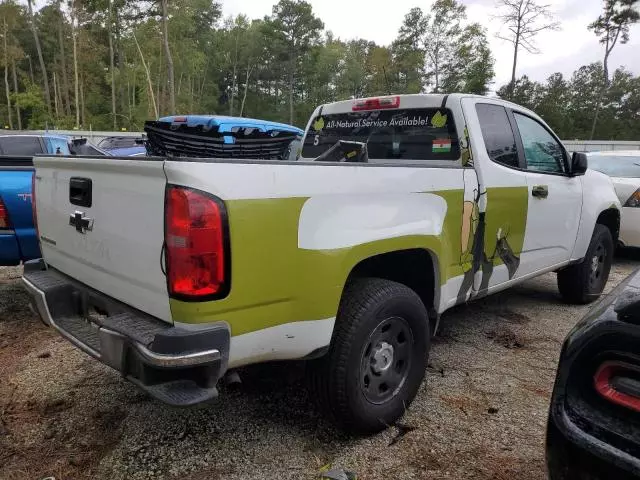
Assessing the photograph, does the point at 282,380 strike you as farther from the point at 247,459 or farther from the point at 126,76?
the point at 126,76

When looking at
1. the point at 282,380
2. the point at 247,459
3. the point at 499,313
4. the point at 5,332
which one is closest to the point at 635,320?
the point at 247,459

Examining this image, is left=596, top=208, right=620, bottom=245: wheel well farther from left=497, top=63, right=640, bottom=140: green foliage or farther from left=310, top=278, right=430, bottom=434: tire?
left=497, top=63, right=640, bottom=140: green foliage

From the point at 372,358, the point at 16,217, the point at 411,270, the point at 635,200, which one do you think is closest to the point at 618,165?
the point at 635,200

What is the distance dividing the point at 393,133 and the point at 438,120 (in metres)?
0.43

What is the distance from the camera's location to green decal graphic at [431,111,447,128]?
3.47 meters

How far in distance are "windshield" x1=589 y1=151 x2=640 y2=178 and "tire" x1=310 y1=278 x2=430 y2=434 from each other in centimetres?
619

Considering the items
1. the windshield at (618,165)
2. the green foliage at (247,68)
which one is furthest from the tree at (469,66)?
the windshield at (618,165)

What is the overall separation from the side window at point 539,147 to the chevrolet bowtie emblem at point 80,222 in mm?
3163

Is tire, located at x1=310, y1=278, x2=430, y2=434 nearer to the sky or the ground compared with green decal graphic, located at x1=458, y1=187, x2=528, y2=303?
nearer to the ground

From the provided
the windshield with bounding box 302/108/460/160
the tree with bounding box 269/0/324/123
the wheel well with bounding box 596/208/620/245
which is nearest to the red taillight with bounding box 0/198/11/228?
the windshield with bounding box 302/108/460/160

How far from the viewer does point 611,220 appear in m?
5.28

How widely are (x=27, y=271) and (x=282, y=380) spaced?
66.9 inches

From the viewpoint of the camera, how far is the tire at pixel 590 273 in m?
4.90

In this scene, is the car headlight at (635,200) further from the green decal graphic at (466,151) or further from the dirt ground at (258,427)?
the green decal graphic at (466,151)
